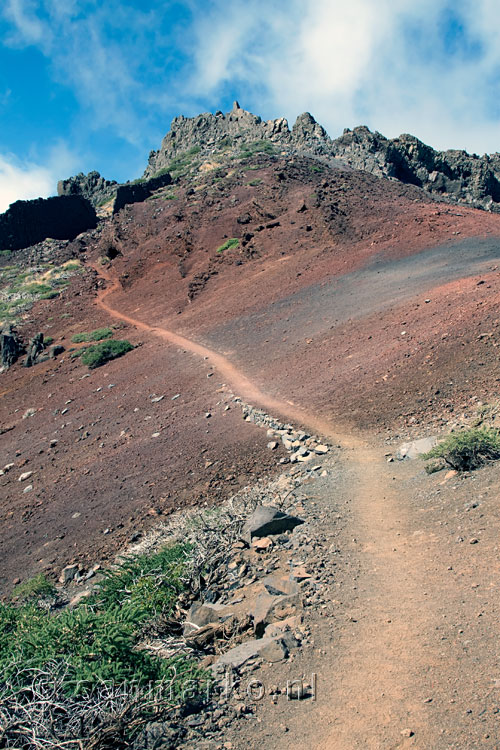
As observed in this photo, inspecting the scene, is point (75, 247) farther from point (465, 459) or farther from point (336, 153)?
point (465, 459)

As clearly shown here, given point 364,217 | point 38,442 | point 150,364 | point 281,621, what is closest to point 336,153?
point 364,217

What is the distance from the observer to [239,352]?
13984 millimetres

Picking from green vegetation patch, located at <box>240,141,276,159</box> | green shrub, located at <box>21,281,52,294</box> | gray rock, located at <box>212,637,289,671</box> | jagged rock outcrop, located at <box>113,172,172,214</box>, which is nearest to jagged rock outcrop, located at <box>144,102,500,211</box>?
green vegetation patch, located at <box>240,141,276,159</box>

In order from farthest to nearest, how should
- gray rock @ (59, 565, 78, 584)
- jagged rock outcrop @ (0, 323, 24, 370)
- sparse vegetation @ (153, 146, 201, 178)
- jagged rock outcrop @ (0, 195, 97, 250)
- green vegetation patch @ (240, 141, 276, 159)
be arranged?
sparse vegetation @ (153, 146, 201, 178)
jagged rock outcrop @ (0, 195, 97, 250)
green vegetation patch @ (240, 141, 276, 159)
jagged rock outcrop @ (0, 323, 24, 370)
gray rock @ (59, 565, 78, 584)

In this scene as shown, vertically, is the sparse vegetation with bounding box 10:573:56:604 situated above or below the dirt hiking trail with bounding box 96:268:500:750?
below

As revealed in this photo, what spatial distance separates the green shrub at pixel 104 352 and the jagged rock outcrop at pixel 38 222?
2945 cm

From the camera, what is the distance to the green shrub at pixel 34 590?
19.3 feet

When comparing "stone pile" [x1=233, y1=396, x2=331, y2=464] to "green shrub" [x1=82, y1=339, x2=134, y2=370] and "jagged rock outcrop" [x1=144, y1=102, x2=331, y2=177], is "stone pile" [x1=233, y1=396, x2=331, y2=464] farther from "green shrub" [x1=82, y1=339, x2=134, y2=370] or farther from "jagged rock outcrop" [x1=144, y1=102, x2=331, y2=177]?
"jagged rock outcrop" [x1=144, y1=102, x2=331, y2=177]

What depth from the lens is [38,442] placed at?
1165cm

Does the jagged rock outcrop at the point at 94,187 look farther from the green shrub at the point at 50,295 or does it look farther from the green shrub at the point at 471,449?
the green shrub at the point at 471,449

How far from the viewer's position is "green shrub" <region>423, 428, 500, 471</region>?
5.37 metres

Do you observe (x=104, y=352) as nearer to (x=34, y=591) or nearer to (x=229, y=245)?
(x=229, y=245)

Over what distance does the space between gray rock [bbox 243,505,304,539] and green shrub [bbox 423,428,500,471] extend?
189 cm

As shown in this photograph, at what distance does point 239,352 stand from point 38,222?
35554mm
